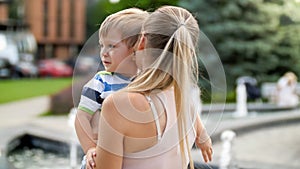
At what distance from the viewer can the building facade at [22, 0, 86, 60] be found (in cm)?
4606

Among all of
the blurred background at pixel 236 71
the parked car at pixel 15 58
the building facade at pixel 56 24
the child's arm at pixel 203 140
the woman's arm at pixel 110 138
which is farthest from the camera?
the building facade at pixel 56 24

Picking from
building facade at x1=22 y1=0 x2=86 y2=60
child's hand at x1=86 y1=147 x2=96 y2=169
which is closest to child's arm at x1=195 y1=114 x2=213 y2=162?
child's hand at x1=86 y1=147 x2=96 y2=169

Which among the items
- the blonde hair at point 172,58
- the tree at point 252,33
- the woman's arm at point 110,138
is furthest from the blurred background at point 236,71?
the woman's arm at point 110,138

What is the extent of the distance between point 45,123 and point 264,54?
954 cm

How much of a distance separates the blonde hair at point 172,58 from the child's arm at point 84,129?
0.24m

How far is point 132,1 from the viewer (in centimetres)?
199

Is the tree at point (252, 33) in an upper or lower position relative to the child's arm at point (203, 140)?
lower

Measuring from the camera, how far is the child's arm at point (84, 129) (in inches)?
68.4

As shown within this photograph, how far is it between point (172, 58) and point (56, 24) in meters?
47.1

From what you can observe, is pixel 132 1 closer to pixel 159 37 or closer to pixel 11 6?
pixel 159 37

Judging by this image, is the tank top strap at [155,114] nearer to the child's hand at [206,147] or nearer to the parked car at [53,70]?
the child's hand at [206,147]

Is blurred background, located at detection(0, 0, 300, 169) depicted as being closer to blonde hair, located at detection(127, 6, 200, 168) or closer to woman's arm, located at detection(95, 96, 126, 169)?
blonde hair, located at detection(127, 6, 200, 168)

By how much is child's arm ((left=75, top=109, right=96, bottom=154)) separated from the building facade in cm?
4509

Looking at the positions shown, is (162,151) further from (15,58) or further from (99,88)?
(15,58)
